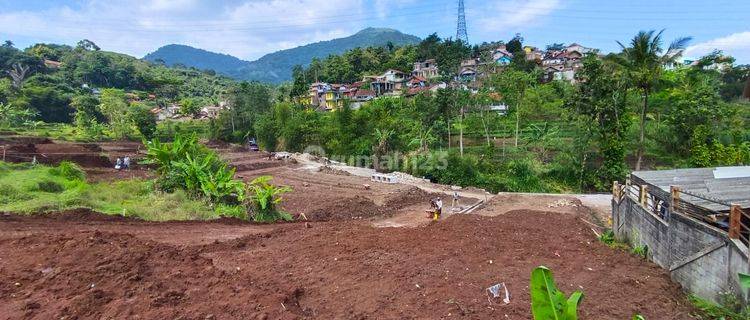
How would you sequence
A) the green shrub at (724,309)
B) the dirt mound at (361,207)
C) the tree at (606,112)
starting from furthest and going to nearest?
the tree at (606,112) → the dirt mound at (361,207) → the green shrub at (724,309)

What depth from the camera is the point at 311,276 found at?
23.9 ft

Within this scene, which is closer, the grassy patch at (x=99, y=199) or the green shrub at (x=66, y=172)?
the grassy patch at (x=99, y=199)

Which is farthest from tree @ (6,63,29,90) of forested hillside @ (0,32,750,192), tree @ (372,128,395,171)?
tree @ (372,128,395,171)

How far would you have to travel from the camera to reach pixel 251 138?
55969 mm

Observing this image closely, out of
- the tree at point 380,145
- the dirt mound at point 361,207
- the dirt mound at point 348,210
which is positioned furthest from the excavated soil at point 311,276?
the tree at point 380,145

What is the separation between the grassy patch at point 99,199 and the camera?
42.6 feet

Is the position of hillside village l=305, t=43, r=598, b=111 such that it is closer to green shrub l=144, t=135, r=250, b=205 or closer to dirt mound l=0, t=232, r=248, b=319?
green shrub l=144, t=135, r=250, b=205

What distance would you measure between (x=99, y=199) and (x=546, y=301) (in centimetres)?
1525

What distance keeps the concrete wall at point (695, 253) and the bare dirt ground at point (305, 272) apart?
33 centimetres

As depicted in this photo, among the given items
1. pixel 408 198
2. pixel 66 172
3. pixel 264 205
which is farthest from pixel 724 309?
pixel 66 172

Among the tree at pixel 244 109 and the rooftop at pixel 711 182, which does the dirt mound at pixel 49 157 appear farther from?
the rooftop at pixel 711 182

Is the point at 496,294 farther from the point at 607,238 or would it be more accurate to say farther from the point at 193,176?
the point at 193,176

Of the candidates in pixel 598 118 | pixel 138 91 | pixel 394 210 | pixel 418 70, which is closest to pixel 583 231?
pixel 394 210

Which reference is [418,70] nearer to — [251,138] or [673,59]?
[251,138]
